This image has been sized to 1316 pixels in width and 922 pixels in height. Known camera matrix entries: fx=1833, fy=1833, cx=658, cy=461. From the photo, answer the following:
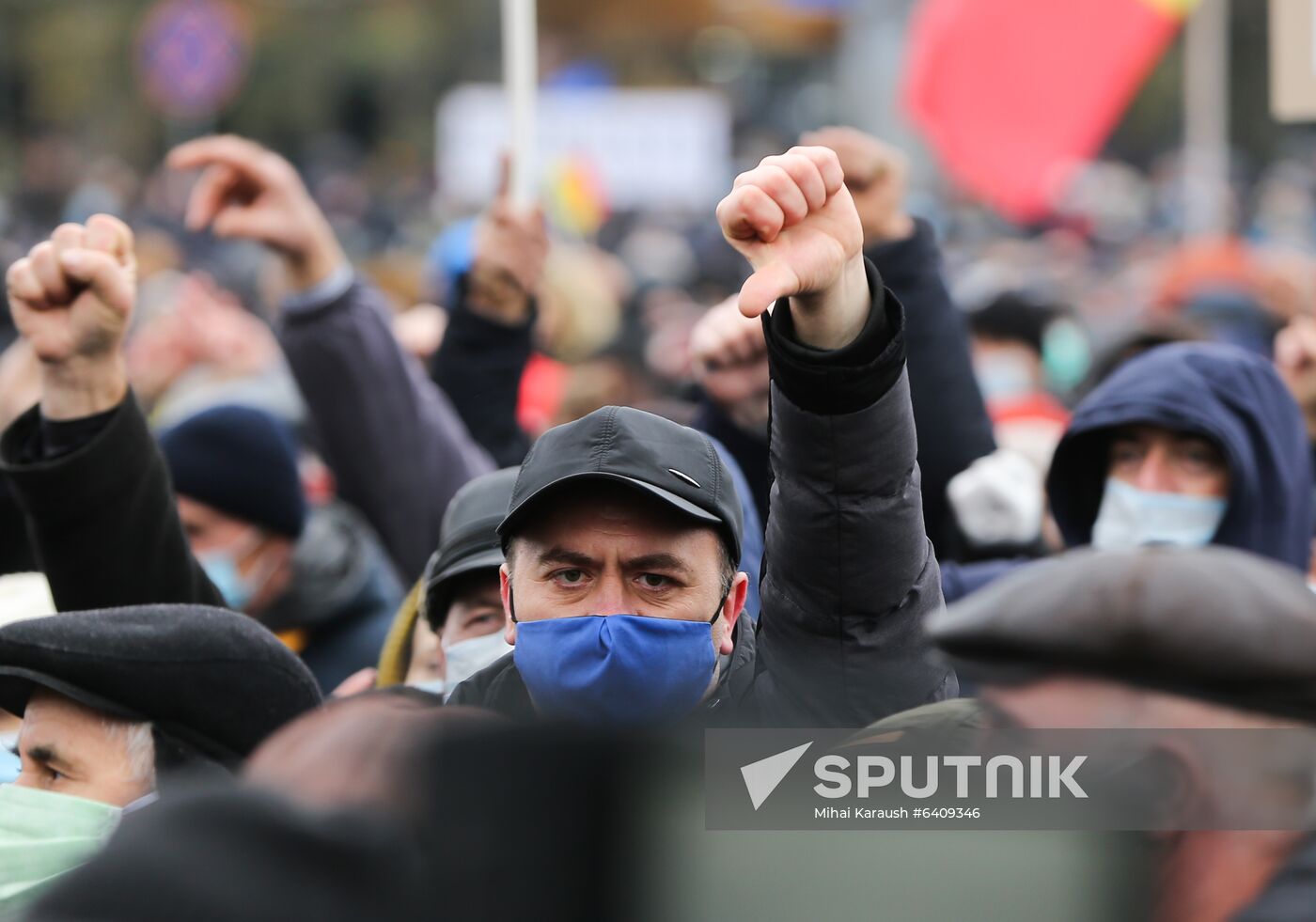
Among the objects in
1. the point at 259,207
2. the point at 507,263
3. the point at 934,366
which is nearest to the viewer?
the point at 934,366

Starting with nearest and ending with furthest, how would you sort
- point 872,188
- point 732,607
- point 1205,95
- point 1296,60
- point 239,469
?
point 732,607 < point 872,188 < point 239,469 < point 1296,60 < point 1205,95

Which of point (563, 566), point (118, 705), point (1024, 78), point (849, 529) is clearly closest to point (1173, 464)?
point (849, 529)

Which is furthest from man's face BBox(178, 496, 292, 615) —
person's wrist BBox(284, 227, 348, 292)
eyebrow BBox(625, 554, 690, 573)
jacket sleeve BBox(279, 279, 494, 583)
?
eyebrow BBox(625, 554, 690, 573)

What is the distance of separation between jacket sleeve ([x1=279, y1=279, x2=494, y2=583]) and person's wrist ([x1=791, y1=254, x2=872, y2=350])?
1.84m

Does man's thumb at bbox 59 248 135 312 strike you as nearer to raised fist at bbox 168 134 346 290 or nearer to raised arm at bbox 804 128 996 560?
raised fist at bbox 168 134 346 290

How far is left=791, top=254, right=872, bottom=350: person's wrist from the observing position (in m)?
2.21

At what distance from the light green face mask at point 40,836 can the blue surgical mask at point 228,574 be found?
1752 mm

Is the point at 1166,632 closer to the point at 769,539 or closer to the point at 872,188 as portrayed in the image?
the point at 769,539

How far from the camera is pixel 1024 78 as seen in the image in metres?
7.53

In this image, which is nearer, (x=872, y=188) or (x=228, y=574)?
(x=872, y=188)

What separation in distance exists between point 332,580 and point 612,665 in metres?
2.00

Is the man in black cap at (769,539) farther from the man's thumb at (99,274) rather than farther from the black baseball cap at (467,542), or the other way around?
the man's thumb at (99,274)

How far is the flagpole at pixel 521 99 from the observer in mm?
4820

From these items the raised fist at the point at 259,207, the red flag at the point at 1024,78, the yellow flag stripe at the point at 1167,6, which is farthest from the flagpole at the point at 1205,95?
the raised fist at the point at 259,207
